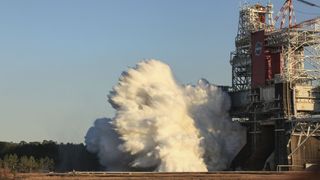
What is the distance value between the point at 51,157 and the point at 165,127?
26951 millimetres

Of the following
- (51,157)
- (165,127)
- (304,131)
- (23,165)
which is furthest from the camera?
(51,157)

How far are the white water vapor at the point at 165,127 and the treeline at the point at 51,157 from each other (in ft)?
24.1

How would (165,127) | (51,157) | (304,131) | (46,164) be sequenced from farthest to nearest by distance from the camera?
(51,157) → (46,164) → (165,127) → (304,131)

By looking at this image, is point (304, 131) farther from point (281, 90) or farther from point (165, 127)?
point (165, 127)

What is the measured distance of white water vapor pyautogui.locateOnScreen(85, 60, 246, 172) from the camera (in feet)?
289

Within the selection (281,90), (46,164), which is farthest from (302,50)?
(46,164)

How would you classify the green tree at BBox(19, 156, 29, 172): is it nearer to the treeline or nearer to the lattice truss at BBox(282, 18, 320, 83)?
the treeline

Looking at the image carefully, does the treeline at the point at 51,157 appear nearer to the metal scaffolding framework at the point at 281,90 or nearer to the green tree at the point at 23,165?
the green tree at the point at 23,165

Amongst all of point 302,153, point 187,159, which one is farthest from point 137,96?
point 302,153

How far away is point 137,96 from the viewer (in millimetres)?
93188

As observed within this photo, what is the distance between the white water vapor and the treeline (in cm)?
735

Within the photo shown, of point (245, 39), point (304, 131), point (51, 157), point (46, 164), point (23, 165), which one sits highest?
point (245, 39)

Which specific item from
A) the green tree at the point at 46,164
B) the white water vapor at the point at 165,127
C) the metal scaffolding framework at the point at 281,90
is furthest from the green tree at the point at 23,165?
the metal scaffolding framework at the point at 281,90

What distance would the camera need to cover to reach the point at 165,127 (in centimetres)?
8900
